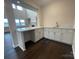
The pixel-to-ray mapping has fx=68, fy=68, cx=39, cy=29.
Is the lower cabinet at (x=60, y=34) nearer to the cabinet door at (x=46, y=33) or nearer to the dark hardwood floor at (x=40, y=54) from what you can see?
the cabinet door at (x=46, y=33)

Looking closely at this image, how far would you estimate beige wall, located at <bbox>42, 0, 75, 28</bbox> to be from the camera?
12.8 feet

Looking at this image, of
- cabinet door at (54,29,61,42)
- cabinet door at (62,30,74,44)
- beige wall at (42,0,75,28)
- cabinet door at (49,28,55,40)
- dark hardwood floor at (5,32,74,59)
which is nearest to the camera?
dark hardwood floor at (5,32,74,59)

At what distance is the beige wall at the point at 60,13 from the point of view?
3.91m

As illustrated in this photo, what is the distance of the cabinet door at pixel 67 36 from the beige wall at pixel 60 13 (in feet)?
1.69

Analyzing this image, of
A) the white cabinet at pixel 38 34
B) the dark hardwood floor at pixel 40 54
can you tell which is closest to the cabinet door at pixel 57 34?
the white cabinet at pixel 38 34

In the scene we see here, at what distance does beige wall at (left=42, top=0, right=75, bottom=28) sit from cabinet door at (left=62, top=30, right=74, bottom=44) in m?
0.52

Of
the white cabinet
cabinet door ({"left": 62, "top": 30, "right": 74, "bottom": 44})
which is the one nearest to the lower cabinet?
cabinet door ({"left": 62, "top": 30, "right": 74, "bottom": 44})

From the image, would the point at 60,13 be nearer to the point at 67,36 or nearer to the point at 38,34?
the point at 67,36

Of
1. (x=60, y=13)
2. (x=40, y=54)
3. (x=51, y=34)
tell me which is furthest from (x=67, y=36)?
(x=40, y=54)

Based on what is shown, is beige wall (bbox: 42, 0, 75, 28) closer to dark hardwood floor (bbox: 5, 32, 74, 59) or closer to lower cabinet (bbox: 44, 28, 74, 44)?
lower cabinet (bbox: 44, 28, 74, 44)

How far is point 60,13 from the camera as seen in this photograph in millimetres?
4426

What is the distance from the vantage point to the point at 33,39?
4.19 metres
